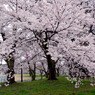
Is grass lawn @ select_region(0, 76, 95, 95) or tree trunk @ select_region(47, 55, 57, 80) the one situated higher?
tree trunk @ select_region(47, 55, 57, 80)

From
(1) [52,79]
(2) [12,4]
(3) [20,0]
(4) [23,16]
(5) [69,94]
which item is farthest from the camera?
(1) [52,79]

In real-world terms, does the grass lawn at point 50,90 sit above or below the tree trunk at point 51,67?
below

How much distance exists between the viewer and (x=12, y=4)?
902 cm

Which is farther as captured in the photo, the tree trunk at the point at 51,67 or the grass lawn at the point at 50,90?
the tree trunk at the point at 51,67

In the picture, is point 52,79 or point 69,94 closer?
point 69,94

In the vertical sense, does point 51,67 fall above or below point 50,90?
above

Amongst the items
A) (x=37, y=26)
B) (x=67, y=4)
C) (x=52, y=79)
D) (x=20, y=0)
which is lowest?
(x=52, y=79)

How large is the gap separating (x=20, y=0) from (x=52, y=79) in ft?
21.8

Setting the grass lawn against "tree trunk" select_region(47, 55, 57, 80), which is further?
"tree trunk" select_region(47, 55, 57, 80)

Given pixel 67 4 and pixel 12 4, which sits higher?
pixel 12 4

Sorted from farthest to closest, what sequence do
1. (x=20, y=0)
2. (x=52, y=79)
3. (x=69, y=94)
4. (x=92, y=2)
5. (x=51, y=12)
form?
(x=92, y=2), (x=52, y=79), (x=20, y=0), (x=69, y=94), (x=51, y=12)

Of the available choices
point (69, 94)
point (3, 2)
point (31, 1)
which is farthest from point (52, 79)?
point (3, 2)

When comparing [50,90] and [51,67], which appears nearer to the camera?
[50,90]

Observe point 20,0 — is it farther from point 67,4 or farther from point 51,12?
point 67,4
